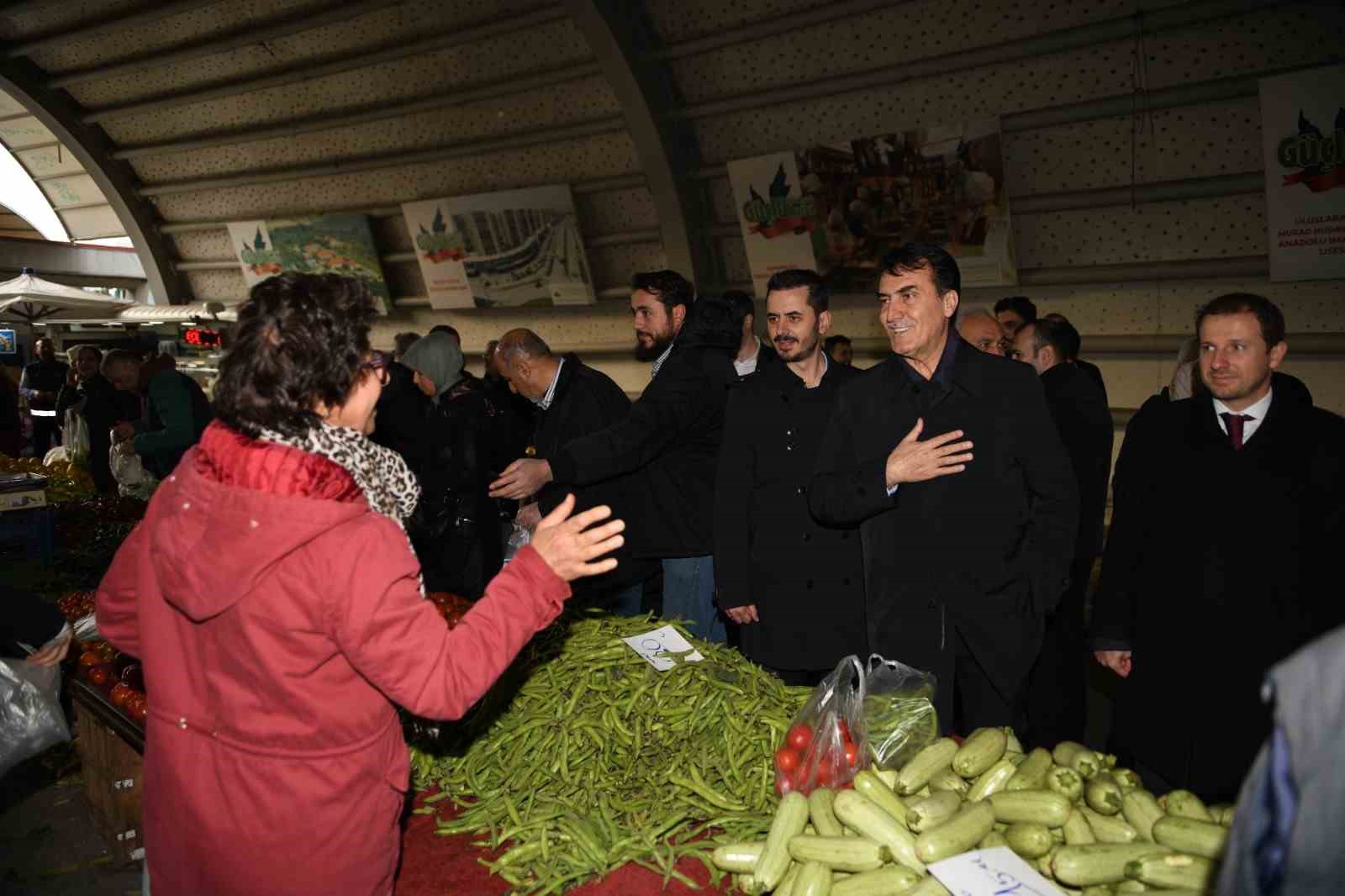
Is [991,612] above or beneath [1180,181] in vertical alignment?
beneath

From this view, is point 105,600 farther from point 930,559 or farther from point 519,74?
point 519,74

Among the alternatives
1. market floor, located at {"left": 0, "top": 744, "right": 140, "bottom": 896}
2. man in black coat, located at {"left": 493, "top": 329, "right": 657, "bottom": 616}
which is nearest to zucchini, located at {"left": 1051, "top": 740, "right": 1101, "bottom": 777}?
man in black coat, located at {"left": 493, "top": 329, "right": 657, "bottom": 616}

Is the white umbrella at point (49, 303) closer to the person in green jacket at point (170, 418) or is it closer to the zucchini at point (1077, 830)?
the person in green jacket at point (170, 418)

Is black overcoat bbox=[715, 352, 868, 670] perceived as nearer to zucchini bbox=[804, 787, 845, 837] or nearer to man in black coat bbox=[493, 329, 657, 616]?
man in black coat bbox=[493, 329, 657, 616]

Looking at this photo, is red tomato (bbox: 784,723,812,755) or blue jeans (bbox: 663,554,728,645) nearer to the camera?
red tomato (bbox: 784,723,812,755)

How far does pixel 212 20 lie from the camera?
9969 millimetres

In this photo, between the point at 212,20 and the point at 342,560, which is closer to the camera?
the point at 342,560

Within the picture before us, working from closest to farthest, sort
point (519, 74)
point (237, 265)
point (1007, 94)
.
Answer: point (1007, 94) → point (519, 74) → point (237, 265)

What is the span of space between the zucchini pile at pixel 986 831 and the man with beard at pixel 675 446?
1.68 meters

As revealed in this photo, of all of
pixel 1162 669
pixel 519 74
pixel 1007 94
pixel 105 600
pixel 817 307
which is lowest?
pixel 1162 669

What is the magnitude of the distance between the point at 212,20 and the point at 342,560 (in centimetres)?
1096

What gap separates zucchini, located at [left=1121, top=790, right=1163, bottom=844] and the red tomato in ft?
2.18

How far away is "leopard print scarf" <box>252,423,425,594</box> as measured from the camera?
4.71ft

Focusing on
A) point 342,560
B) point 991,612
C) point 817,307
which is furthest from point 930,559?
point 342,560
